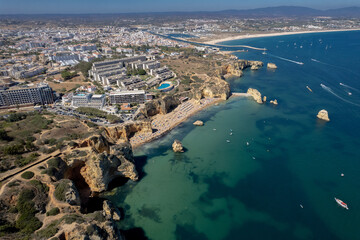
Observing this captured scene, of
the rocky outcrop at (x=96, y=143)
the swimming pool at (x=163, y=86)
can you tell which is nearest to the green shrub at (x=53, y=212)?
the rocky outcrop at (x=96, y=143)

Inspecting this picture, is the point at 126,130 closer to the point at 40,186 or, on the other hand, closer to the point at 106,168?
the point at 106,168

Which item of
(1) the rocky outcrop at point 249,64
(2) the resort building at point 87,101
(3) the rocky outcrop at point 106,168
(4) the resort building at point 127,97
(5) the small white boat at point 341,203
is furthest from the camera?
(1) the rocky outcrop at point 249,64

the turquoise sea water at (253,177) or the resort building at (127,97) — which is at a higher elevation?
the resort building at (127,97)

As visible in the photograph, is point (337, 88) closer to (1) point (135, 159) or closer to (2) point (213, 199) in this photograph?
(2) point (213, 199)

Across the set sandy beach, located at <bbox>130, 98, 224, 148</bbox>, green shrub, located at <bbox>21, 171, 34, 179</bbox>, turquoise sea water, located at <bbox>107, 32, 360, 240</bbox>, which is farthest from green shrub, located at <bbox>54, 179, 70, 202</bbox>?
sandy beach, located at <bbox>130, 98, 224, 148</bbox>

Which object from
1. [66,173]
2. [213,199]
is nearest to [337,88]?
[213,199]

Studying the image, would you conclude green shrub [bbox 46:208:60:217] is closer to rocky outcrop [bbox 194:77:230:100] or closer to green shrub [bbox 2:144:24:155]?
green shrub [bbox 2:144:24:155]

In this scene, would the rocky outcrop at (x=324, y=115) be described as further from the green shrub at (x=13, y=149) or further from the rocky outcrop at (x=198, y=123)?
the green shrub at (x=13, y=149)
